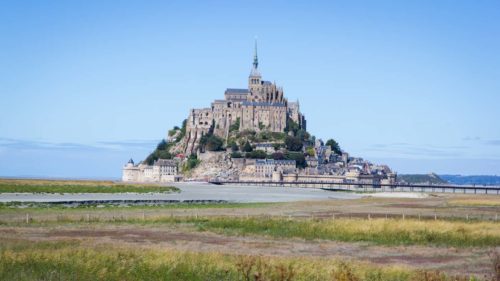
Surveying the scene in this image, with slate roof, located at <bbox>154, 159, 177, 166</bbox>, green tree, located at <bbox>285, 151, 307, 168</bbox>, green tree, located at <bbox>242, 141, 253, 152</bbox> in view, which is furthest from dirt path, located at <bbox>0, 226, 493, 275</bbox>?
slate roof, located at <bbox>154, 159, 177, 166</bbox>

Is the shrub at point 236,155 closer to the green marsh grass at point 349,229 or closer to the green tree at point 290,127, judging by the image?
the green tree at point 290,127

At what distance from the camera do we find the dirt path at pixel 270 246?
25547 millimetres

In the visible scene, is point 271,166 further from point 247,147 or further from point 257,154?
point 247,147

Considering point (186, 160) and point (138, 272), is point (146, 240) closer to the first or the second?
point (138, 272)

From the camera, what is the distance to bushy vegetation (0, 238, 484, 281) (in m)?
17.5

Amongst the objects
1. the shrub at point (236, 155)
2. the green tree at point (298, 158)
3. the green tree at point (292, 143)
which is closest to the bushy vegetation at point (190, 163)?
the shrub at point (236, 155)

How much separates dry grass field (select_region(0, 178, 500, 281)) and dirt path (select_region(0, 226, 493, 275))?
1.7 inches

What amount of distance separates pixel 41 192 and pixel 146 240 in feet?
186

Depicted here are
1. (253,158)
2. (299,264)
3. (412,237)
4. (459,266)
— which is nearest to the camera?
(299,264)

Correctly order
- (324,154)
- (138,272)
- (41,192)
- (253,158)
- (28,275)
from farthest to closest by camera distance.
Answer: (324,154)
(253,158)
(41,192)
(138,272)
(28,275)

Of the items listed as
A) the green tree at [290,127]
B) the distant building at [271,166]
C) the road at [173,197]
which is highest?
the green tree at [290,127]

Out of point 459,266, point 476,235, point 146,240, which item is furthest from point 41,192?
point 459,266

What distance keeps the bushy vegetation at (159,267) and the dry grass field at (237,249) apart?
0.11ft

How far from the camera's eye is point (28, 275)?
1716cm
